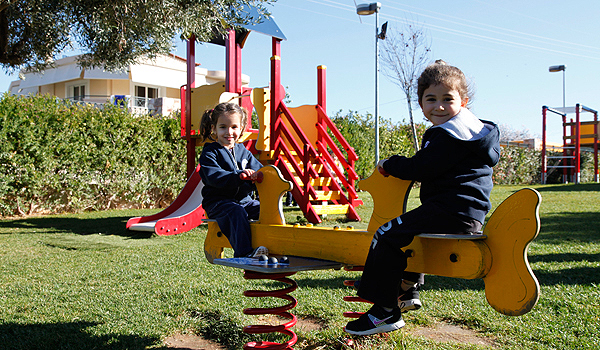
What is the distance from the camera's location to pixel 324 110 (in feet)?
35.3

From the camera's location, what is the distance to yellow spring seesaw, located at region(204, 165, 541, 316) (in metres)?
1.87

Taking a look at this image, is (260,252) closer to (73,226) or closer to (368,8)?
(73,226)

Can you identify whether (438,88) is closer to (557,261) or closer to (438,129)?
(438,129)

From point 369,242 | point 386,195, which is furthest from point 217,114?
point 369,242

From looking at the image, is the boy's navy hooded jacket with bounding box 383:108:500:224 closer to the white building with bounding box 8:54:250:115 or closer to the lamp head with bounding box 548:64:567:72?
the lamp head with bounding box 548:64:567:72

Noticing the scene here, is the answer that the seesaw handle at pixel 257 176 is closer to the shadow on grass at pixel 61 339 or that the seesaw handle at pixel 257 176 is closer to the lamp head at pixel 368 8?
the shadow on grass at pixel 61 339

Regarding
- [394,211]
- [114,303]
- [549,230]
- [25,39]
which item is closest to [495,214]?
[394,211]

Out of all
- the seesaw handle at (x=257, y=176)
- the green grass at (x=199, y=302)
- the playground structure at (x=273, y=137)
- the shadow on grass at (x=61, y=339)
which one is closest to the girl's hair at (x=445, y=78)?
the seesaw handle at (x=257, y=176)

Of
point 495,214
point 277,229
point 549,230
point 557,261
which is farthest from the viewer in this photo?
point 549,230

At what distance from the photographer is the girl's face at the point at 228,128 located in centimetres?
334

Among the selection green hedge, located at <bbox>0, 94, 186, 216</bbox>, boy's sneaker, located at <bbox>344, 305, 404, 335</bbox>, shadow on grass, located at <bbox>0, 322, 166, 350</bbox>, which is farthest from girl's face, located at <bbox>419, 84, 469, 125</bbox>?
green hedge, located at <bbox>0, 94, 186, 216</bbox>

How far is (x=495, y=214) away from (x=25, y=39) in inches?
348

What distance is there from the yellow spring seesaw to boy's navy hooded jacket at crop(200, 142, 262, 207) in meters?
0.24

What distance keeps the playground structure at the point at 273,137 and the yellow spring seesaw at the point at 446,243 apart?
17.6 ft
